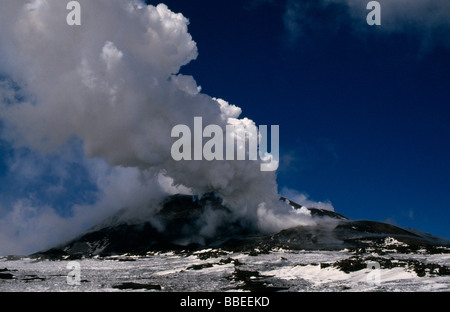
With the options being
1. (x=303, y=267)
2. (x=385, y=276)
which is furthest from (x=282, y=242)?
(x=385, y=276)

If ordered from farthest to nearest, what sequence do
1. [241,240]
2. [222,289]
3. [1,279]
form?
[241,240] → [1,279] → [222,289]

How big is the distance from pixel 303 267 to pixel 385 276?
16.7 meters

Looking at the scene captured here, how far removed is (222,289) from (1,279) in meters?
40.1

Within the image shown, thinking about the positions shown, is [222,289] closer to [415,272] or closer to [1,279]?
[415,272]

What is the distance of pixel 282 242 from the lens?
17262cm
